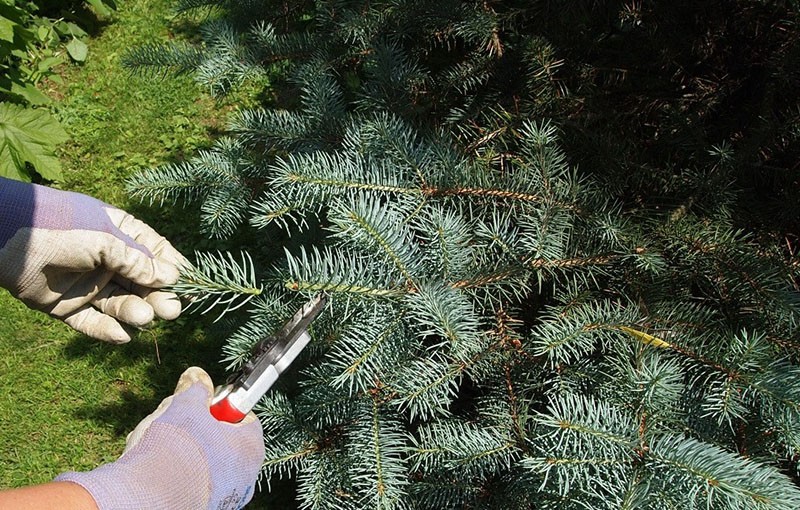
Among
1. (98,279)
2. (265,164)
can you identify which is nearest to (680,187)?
(265,164)

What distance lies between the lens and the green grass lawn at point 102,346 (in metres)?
2.76

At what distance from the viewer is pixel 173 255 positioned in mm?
1766

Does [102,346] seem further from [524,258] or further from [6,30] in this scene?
[524,258]

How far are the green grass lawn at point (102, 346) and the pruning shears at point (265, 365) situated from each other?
110 cm

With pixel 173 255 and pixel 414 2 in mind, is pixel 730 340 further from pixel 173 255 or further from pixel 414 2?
pixel 173 255

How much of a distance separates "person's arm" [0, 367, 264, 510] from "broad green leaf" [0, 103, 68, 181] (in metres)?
2.20

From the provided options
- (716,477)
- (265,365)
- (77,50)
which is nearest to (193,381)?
(265,365)

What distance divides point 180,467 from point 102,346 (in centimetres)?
180

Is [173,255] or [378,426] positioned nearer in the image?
[378,426]

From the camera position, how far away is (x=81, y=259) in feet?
5.41

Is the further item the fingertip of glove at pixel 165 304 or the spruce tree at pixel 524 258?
the fingertip of glove at pixel 165 304

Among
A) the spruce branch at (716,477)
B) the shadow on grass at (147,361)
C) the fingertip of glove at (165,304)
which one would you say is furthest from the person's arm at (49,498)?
the shadow on grass at (147,361)

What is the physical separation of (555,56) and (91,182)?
2.71 metres

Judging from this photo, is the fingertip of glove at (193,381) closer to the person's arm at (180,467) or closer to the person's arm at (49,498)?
the person's arm at (180,467)
